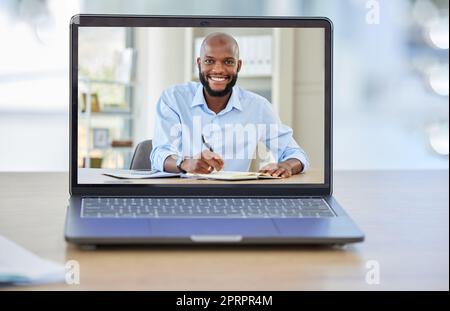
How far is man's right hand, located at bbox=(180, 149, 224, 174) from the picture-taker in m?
0.74

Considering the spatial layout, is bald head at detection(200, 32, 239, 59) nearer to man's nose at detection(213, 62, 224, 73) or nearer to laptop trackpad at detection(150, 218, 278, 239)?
man's nose at detection(213, 62, 224, 73)

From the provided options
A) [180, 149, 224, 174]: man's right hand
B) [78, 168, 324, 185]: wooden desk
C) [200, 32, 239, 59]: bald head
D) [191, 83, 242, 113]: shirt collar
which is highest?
[200, 32, 239, 59]: bald head

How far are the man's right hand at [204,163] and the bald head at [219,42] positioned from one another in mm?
113

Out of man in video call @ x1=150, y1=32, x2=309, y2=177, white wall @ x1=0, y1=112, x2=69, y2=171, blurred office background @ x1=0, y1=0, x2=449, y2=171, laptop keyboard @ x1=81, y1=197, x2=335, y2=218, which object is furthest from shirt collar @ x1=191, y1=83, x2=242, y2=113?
white wall @ x1=0, y1=112, x2=69, y2=171

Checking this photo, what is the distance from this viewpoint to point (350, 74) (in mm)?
3061

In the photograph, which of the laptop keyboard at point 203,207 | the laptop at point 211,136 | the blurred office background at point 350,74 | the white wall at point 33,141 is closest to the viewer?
the laptop keyboard at point 203,207

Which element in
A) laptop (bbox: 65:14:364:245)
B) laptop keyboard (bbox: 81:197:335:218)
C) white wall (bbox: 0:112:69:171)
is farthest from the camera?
white wall (bbox: 0:112:69:171)

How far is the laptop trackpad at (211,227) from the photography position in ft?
1.68

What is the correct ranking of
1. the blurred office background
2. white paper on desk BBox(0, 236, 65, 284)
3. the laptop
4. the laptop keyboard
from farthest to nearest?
1. the blurred office background
2. the laptop
3. the laptop keyboard
4. white paper on desk BBox(0, 236, 65, 284)

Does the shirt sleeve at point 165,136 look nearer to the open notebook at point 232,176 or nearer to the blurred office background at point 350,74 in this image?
the open notebook at point 232,176

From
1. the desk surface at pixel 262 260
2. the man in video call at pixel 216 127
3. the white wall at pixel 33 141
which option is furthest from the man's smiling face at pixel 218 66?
the white wall at pixel 33 141

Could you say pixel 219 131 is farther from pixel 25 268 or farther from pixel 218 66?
pixel 25 268

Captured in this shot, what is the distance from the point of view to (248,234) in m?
0.51

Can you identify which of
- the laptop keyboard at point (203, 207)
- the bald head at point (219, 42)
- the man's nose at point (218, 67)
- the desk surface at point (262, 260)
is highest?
the bald head at point (219, 42)
